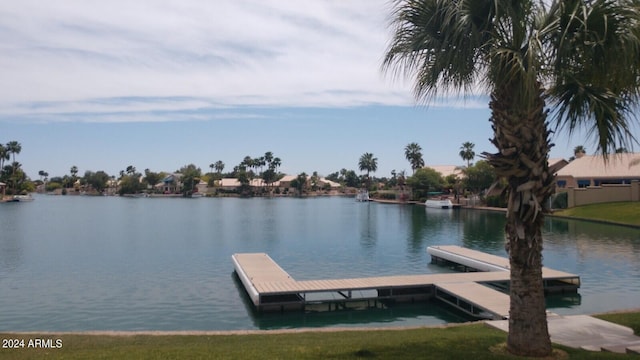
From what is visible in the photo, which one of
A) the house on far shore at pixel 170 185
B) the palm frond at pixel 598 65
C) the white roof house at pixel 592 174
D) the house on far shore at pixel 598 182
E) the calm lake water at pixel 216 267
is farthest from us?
the house on far shore at pixel 170 185

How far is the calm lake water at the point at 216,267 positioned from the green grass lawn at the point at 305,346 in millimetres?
4580

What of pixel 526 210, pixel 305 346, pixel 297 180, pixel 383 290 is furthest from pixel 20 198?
pixel 526 210

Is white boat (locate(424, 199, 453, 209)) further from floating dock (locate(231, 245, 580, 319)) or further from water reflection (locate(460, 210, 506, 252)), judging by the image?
floating dock (locate(231, 245, 580, 319))

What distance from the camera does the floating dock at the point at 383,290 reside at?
19.6 metres

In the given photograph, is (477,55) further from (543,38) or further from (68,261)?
(68,261)

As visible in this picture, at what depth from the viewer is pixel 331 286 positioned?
21.1 meters

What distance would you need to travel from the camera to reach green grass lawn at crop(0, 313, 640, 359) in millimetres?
9023

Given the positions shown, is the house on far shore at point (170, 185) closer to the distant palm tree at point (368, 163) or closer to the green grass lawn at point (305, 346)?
the distant palm tree at point (368, 163)

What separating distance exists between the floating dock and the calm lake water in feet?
2.17

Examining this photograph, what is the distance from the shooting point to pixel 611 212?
186ft

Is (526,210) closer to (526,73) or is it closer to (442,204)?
(526,73)

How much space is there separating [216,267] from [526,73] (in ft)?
80.5

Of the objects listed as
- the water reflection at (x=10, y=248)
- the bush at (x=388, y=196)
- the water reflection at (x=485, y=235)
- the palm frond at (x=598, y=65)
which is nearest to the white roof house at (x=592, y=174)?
the water reflection at (x=485, y=235)

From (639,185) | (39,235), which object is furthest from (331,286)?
(639,185)
